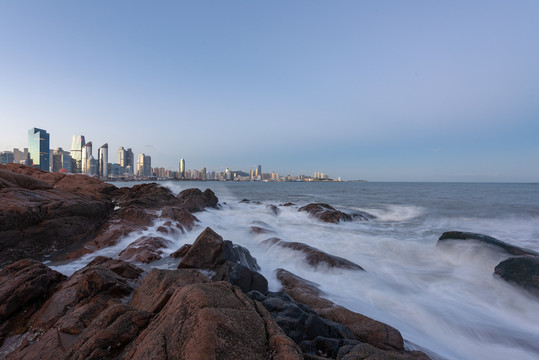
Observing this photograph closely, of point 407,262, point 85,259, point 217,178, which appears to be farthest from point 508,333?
point 217,178

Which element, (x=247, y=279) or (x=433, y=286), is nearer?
(x=247, y=279)

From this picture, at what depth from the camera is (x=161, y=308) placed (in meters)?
3.27

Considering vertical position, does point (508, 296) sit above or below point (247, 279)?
below

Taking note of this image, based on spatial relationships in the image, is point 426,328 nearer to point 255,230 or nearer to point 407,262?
point 407,262

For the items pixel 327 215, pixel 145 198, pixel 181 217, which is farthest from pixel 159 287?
pixel 327 215

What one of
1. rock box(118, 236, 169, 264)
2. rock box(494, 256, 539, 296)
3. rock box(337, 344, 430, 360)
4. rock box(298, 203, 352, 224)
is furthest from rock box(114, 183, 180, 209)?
rock box(494, 256, 539, 296)

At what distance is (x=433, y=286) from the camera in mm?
7336

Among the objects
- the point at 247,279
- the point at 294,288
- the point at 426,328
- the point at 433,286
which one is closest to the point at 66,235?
the point at 247,279

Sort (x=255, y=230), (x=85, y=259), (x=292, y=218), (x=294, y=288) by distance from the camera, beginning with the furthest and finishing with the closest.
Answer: (x=292, y=218) < (x=255, y=230) < (x=85, y=259) < (x=294, y=288)

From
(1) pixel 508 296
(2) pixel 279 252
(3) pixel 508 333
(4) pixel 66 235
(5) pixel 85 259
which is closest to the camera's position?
(3) pixel 508 333

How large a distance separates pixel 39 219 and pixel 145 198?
8.64m

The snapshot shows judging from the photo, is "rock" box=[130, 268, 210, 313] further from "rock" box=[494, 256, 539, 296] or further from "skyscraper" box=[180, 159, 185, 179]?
"skyscraper" box=[180, 159, 185, 179]

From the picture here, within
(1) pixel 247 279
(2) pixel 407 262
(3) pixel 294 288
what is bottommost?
(2) pixel 407 262

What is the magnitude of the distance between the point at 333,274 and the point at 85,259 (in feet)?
25.0
